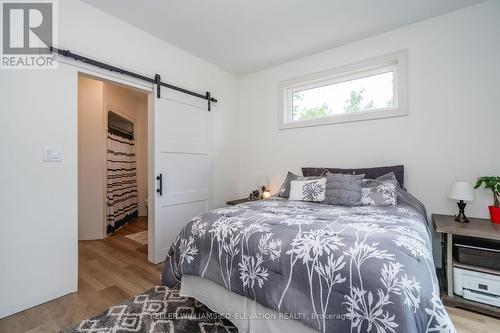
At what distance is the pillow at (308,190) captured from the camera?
2.50 meters

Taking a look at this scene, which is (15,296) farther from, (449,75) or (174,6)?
(449,75)

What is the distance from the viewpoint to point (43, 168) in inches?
77.1

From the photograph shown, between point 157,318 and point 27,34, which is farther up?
point 27,34

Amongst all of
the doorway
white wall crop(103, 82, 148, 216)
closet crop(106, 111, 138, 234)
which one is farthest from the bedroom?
white wall crop(103, 82, 148, 216)

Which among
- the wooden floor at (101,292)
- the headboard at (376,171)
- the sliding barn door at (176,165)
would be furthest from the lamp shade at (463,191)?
the sliding barn door at (176,165)

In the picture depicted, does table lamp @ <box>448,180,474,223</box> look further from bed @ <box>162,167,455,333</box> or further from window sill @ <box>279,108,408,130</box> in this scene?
window sill @ <box>279,108,408,130</box>

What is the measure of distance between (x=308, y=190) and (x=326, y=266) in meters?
1.45

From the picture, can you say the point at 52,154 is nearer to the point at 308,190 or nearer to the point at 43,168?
the point at 43,168

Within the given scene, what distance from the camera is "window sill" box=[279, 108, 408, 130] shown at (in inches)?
105

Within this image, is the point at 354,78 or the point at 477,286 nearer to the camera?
the point at 477,286

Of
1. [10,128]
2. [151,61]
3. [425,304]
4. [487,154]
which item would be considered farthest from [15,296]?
[487,154]

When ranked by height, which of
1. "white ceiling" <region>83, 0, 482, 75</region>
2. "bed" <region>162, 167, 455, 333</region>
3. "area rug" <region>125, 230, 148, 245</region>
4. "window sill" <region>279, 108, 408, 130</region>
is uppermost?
"white ceiling" <region>83, 0, 482, 75</region>

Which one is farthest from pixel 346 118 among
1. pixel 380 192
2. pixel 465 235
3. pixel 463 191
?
pixel 465 235

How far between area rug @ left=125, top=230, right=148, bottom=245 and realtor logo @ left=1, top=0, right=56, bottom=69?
250 centimetres
